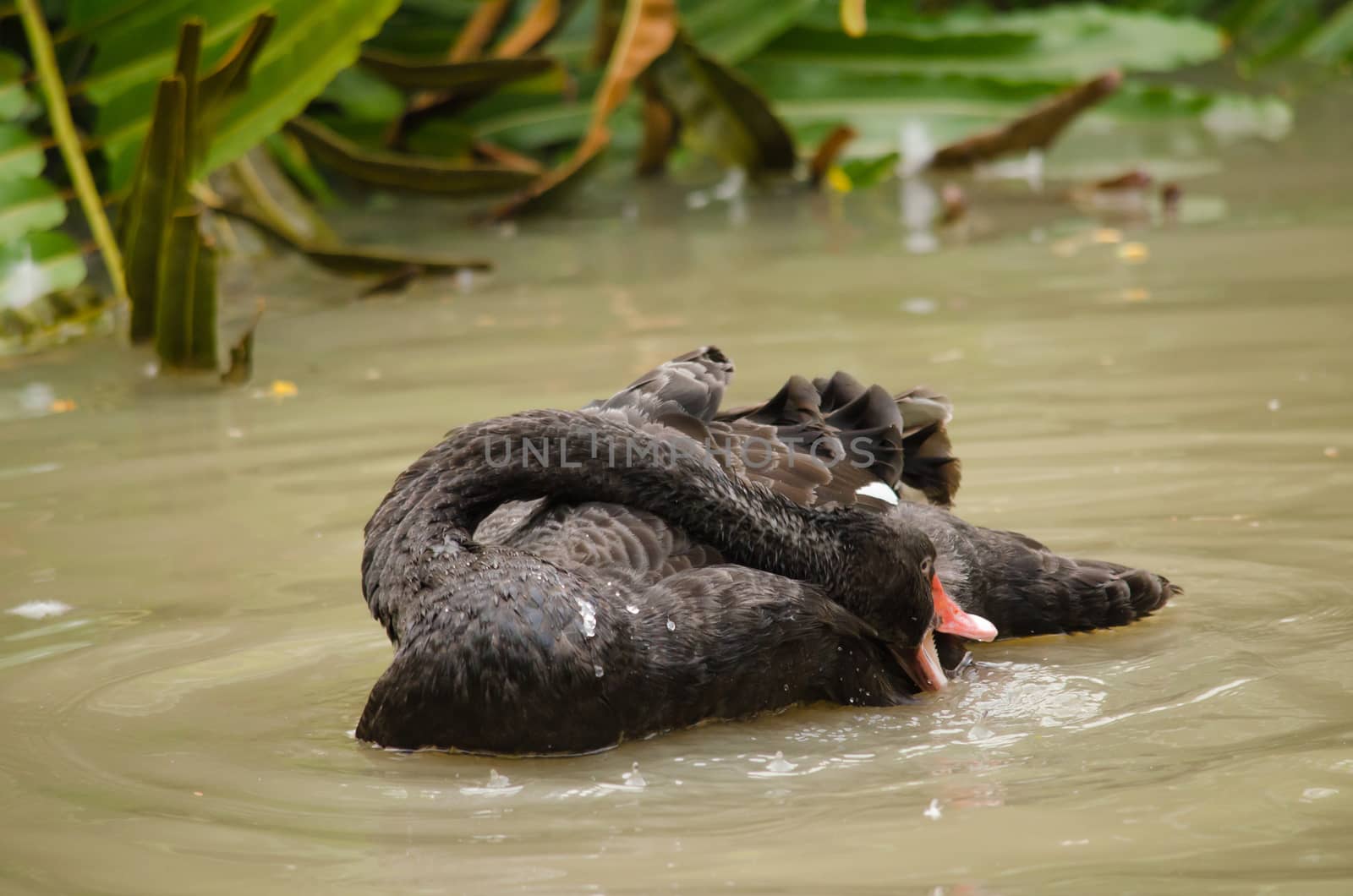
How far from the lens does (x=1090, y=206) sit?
8.16 metres

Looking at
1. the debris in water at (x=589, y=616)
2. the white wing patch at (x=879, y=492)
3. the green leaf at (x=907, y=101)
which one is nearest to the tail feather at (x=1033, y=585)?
the white wing patch at (x=879, y=492)

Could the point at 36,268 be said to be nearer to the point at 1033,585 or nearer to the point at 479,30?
the point at 479,30

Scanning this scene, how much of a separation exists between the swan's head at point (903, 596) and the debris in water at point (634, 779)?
0.56 m

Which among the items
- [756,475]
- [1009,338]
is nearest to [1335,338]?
[1009,338]

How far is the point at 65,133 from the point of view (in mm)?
6312

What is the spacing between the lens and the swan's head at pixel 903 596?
3.08 m

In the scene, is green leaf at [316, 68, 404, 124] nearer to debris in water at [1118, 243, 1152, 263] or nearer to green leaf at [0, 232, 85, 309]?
green leaf at [0, 232, 85, 309]

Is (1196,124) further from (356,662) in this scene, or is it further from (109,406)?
(356,662)

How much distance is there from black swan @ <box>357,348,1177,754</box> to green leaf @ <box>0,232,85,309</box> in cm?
315

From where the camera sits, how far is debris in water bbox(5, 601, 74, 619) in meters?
3.62

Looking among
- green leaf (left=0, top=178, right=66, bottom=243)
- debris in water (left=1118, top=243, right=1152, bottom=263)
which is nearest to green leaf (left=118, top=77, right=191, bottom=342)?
green leaf (left=0, top=178, right=66, bottom=243)

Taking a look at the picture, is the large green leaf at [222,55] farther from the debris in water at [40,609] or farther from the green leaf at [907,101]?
the green leaf at [907,101]

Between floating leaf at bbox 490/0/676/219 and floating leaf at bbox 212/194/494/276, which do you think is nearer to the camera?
floating leaf at bbox 212/194/494/276

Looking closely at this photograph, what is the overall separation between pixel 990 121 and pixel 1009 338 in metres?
3.32
